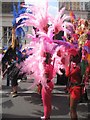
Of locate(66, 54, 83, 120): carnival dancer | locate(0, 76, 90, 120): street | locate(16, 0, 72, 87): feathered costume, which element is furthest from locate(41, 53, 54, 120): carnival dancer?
locate(0, 76, 90, 120): street

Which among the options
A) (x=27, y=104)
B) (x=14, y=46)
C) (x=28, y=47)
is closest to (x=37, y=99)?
(x=27, y=104)

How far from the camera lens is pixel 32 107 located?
276 inches

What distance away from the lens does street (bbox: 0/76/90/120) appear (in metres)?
6.17

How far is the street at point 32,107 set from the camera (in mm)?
6174

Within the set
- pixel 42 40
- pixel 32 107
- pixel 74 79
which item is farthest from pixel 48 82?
pixel 32 107

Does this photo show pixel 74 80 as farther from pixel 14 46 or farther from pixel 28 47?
pixel 14 46

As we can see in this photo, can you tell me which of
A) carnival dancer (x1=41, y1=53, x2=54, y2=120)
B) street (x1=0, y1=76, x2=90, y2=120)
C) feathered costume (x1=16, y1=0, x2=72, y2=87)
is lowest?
street (x1=0, y1=76, x2=90, y2=120)

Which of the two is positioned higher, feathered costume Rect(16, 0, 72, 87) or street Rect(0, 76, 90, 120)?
feathered costume Rect(16, 0, 72, 87)

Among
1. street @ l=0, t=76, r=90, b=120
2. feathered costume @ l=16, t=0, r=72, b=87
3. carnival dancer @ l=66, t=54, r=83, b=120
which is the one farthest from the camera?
street @ l=0, t=76, r=90, b=120

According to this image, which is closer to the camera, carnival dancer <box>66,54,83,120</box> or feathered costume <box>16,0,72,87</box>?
carnival dancer <box>66,54,83,120</box>

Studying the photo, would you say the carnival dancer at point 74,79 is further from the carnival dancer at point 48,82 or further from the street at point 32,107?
the street at point 32,107

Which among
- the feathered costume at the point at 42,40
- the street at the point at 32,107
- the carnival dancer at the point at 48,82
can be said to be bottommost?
the street at the point at 32,107

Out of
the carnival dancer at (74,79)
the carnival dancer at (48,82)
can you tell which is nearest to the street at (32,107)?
the carnival dancer at (48,82)

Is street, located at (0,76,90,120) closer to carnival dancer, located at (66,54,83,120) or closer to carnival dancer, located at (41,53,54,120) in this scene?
carnival dancer, located at (41,53,54,120)
